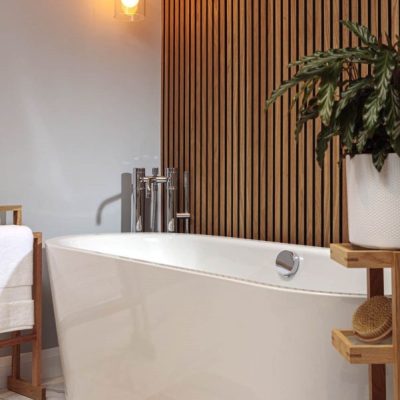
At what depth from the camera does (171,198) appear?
3.14 meters

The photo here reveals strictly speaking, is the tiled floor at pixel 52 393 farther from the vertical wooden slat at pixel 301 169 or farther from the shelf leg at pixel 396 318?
the shelf leg at pixel 396 318

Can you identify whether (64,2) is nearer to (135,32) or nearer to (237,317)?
(135,32)

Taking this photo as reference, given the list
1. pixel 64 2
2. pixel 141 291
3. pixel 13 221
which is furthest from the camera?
pixel 64 2

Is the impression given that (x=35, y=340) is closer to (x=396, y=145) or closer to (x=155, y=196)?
(x=155, y=196)

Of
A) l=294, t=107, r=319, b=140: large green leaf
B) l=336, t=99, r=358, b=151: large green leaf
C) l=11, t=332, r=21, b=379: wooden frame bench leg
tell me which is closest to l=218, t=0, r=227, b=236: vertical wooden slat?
l=11, t=332, r=21, b=379: wooden frame bench leg

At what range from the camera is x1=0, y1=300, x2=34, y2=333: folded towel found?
2.30 meters

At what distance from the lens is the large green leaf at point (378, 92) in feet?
3.55

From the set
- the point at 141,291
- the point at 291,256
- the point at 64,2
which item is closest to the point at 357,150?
the point at 141,291

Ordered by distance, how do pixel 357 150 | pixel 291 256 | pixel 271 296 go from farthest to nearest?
pixel 291 256
pixel 271 296
pixel 357 150

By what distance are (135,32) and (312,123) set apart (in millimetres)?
1436

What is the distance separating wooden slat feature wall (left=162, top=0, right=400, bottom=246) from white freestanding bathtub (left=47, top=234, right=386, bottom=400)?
0.69ft

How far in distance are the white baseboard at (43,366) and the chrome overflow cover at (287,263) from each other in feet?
4.29

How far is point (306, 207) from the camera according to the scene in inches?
95.6

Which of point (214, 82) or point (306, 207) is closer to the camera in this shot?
point (306, 207)
